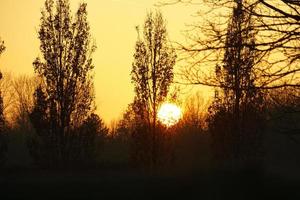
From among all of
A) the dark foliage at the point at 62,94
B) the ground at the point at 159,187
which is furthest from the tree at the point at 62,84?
the ground at the point at 159,187

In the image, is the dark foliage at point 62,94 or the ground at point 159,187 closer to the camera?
the ground at point 159,187

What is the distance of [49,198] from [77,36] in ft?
66.7

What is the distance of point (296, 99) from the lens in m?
12.4

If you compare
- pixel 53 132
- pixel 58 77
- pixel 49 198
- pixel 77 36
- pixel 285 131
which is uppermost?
pixel 77 36

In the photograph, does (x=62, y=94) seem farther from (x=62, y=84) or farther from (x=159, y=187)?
(x=159, y=187)

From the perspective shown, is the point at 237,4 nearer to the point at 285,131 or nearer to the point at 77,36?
the point at 285,131

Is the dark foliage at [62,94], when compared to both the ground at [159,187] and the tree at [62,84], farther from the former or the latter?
the ground at [159,187]

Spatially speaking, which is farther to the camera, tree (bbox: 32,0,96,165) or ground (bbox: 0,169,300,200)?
tree (bbox: 32,0,96,165)

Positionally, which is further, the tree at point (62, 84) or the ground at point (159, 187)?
the tree at point (62, 84)

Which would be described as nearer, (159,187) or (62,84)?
(159,187)

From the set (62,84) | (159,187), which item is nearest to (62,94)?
(62,84)

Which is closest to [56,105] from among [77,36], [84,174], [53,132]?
[53,132]

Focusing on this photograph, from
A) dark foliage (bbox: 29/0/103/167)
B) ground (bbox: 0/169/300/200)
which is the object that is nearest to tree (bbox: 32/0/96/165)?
dark foliage (bbox: 29/0/103/167)

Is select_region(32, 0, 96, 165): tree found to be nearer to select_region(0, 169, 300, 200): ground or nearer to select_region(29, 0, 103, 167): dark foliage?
select_region(29, 0, 103, 167): dark foliage
